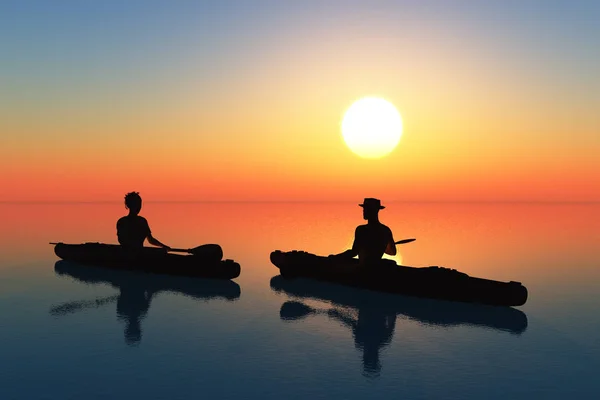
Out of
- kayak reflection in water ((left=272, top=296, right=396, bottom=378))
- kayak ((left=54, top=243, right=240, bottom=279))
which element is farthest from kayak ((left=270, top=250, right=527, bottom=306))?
kayak ((left=54, top=243, right=240, bottom=279))

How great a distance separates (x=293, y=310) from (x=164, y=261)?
6.92 metres

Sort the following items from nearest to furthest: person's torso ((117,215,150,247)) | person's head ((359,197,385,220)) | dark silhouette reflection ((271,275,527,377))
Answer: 1. dark silhouette reflection ((271,275,527,377))
2. person's head ((359,197,385,220))
3. person's torso ((117,215,150,247))

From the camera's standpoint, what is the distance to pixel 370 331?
12.7 m

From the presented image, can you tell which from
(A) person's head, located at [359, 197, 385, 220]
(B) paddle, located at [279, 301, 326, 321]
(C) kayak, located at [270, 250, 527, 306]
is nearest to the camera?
(B) paddle, located at [279, 301, 326, 321]

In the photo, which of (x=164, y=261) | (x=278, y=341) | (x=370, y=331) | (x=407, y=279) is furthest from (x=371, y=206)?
(x=164, y=261)

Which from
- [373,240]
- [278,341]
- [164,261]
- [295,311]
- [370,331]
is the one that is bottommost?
[278,341]

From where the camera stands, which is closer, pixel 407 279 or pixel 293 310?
pixel 293 310

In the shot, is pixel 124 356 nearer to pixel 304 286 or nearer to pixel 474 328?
pixel 474 328

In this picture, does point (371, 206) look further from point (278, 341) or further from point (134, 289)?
point (134, 289)

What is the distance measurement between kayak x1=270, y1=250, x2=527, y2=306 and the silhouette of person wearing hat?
0.53 meters

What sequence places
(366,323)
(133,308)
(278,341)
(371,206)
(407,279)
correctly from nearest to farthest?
(278,341) < (366,323) < (133,308) < (371,206) < (407,279)

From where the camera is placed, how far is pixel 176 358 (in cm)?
1022

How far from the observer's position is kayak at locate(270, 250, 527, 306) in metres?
15.1

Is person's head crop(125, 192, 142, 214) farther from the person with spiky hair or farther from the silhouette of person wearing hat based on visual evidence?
the silhouette of person wearing hat
